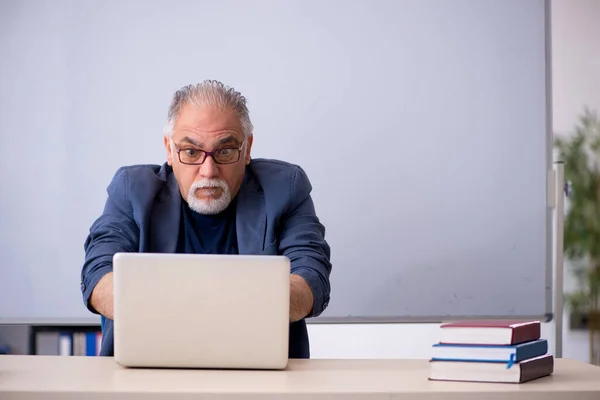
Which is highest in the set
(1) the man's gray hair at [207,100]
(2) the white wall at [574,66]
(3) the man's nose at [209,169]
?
(2) the white wall at [574,66]

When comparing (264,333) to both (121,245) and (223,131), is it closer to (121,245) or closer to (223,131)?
(121,245)

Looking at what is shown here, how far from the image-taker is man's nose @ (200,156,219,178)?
2254mm

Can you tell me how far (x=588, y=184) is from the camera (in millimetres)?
5414

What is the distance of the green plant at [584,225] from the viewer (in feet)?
17.6

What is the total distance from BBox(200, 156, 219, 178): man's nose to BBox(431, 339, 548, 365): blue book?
1.04 meters

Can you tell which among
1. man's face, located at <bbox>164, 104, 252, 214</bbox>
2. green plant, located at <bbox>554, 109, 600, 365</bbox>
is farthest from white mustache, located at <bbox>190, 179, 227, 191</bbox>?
green plant, located at <bbox>554, 109, 600, 365</bbox>

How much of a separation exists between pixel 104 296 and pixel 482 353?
0.93 metres

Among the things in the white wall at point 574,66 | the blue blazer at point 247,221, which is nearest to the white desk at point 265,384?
the blue blazer at point 247,221

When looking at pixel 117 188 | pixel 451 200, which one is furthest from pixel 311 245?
pixel 451 200

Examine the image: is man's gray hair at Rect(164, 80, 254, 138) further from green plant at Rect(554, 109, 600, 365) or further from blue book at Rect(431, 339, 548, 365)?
green plant at Rect(554, 109, 600, 365)

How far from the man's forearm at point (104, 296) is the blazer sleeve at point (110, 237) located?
0.02m

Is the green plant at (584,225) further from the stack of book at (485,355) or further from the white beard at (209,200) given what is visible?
the stack of book at (485,355)

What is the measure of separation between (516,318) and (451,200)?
0.54 meters

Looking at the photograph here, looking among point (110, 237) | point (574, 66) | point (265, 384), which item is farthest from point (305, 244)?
point (574, 66)
